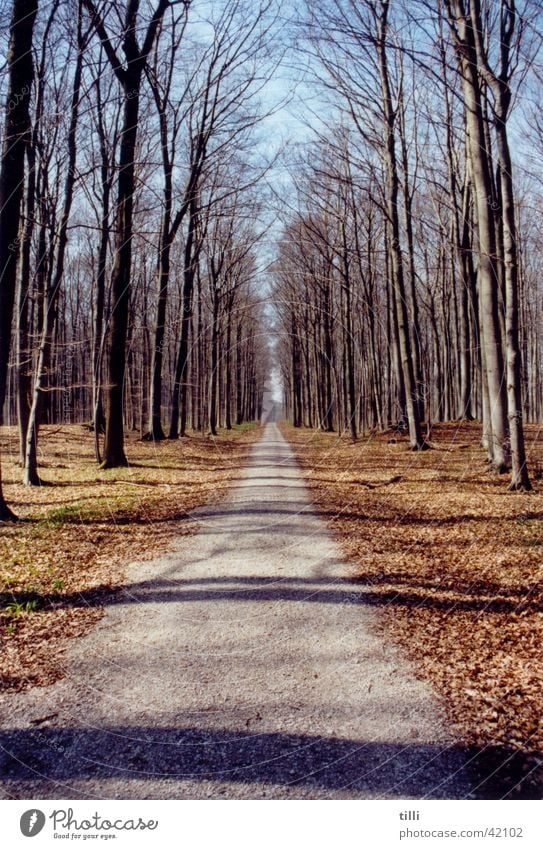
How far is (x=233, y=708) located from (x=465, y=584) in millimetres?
3776

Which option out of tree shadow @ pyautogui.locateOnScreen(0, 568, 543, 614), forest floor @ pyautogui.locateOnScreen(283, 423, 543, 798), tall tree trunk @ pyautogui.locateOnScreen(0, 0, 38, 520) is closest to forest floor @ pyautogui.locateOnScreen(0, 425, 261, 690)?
tree shadow @ pyautogui.locateOnScreen(0, 568, 543, 614)

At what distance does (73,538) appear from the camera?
30.2ft

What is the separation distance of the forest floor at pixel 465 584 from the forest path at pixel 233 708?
0.28 m

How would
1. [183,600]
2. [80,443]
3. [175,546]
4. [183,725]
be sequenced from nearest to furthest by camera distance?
[183,725], [183,600], [175,546], [80,443]

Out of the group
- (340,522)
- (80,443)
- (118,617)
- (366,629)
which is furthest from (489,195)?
(80,443)

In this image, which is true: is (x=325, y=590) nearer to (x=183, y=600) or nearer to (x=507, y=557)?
(x=183, y=600)

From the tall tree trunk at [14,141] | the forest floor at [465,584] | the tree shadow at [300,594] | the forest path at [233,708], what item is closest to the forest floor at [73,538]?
the tree shadow at [300,594]

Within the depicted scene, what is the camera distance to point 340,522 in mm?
10680

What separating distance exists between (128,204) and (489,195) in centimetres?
932

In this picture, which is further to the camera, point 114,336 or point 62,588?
point 114,336
